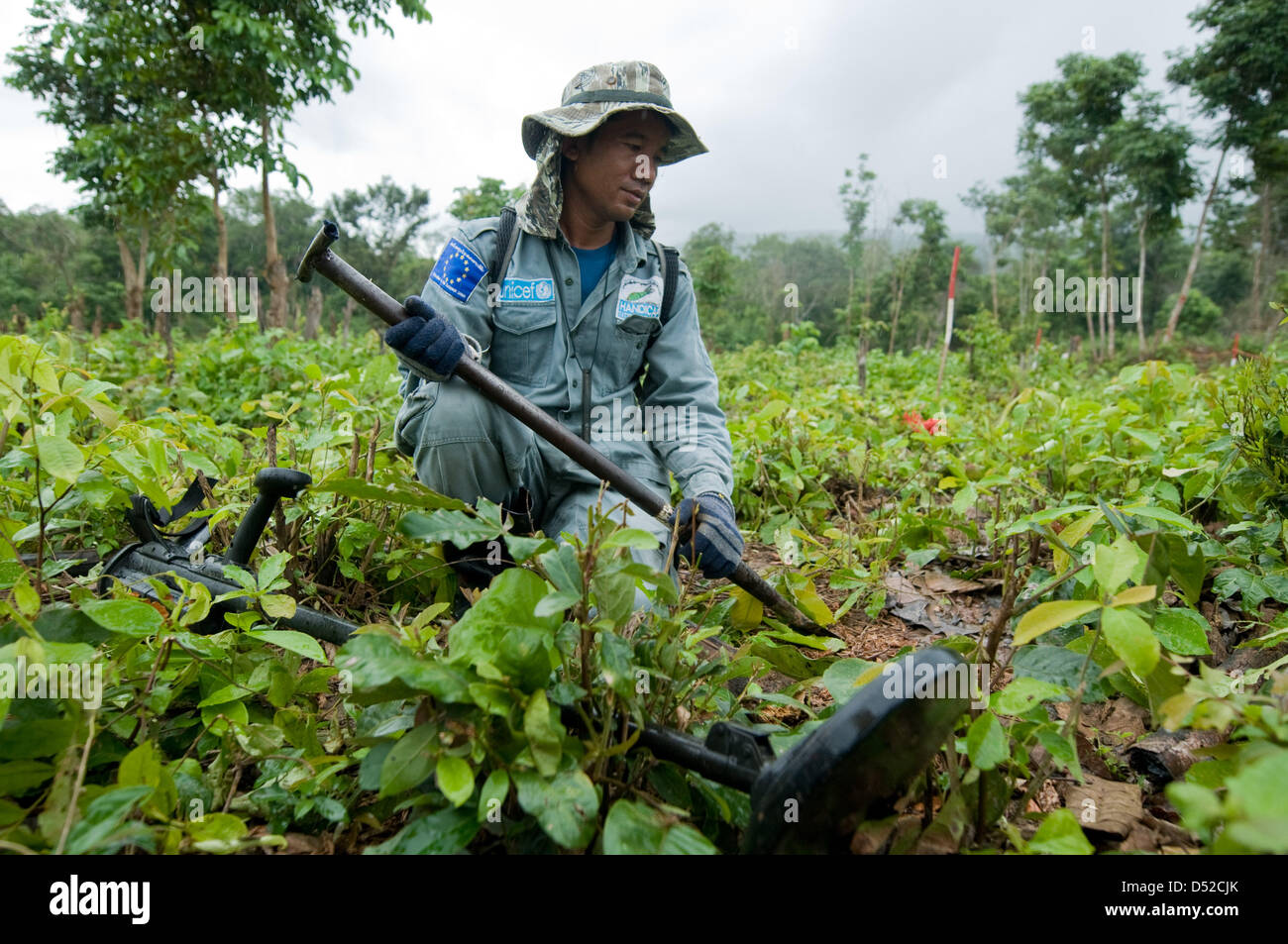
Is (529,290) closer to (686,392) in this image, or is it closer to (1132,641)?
(686,392)

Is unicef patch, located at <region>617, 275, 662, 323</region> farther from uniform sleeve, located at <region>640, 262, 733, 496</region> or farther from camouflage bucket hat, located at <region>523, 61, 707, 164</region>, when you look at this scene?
camouflage bucket hat, located at <region>523, 61, 707, 164</region>

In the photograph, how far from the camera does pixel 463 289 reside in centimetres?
234

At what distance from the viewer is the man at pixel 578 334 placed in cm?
222

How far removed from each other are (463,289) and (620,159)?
0.66 metres

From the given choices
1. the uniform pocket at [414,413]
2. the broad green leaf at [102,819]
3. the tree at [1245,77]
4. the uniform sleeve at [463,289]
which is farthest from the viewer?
Result: the tree at [1245,77]

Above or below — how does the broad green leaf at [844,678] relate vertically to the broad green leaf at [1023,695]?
below

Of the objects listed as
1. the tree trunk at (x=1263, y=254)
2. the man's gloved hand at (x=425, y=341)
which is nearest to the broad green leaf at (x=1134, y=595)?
the man's gloved hand at (x=425, y=341)

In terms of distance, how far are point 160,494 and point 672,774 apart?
1317mm

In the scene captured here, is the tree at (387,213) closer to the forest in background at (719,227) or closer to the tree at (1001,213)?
the forest in background at (719,227)

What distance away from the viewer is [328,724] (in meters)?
1.50

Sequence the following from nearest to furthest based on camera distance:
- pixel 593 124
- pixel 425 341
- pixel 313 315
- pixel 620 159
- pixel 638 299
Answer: pixel 425 341, pixel 593 124, pixel 620 159, pixel 638 299, pixel 313 315

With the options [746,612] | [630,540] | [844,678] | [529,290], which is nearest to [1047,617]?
[844,678]
